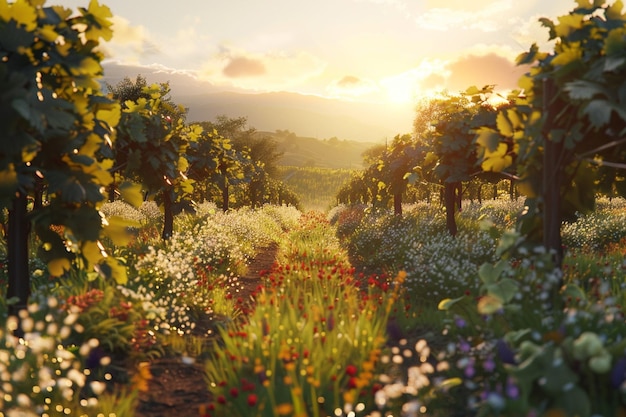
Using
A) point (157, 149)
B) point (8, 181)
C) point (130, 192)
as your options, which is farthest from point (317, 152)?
point (8, 181)

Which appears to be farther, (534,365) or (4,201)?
(4,201)

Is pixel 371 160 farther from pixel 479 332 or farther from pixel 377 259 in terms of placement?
pixel 479 332

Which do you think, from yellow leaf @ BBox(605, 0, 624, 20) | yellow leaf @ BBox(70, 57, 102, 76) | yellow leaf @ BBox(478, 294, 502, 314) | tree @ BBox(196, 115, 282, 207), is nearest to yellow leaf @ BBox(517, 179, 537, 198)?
yellow leaf @ BBox(478, 294, 502, 314)

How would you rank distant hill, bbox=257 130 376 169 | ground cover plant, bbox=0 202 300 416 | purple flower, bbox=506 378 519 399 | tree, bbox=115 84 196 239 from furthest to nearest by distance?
distant hill, bbox=257 130 376 169, tree, bbox=115 84 196 239, ground cover plant, bbox=0 202 300 416, purple flower, bbox=506 378 519 399

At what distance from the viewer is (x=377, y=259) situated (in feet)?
42.1

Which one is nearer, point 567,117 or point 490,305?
point 490,305

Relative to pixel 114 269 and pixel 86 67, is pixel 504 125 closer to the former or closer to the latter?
pixel 86 67

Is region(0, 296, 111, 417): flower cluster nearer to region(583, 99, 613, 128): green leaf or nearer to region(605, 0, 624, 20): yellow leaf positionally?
region(583, 99, 613, 128): green leaf

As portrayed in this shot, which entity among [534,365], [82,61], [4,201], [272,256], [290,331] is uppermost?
[82,61]

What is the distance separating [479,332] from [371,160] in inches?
703

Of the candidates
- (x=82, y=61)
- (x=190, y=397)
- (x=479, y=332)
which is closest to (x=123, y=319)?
(x=190, y=397)

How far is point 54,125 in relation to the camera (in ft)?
14.5

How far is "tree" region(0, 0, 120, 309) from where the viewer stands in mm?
4465

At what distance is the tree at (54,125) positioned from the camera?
446 cm
